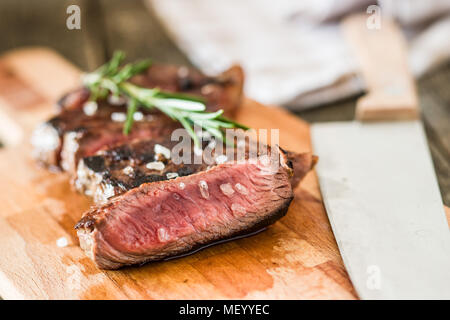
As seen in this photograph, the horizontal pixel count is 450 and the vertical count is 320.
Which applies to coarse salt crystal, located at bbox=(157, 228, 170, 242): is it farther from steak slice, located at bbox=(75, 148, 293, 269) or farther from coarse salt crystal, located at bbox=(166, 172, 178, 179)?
coarse salt crystal, located at bbox=(166, 172, 178, 179)

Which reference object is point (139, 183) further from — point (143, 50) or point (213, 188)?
point (143, 50)

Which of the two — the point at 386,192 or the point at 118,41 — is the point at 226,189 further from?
the point at 118,41

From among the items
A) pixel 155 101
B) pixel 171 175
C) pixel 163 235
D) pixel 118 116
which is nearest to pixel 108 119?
pixel 118 116

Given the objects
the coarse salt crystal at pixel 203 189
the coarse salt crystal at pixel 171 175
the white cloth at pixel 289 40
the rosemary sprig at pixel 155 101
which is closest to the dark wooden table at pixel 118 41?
the white cloth at pixel 289 40

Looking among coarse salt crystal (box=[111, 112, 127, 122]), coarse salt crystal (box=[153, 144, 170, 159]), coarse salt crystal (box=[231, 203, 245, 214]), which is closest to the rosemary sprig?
coarse salt crystal (box=[111, 112, 127, 122])
